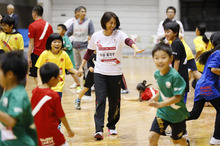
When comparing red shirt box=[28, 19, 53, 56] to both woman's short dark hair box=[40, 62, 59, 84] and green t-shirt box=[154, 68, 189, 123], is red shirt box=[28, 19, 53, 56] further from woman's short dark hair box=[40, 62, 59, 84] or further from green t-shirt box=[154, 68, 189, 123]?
green t-shirt box=[154, 68, 189, 123]

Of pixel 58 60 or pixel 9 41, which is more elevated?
pixel 9 41

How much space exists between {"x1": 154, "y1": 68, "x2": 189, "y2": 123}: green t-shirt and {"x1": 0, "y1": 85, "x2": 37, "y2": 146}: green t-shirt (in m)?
1.47

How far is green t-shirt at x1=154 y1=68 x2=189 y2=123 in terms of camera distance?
3535 millimetres

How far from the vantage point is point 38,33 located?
21.3 ft

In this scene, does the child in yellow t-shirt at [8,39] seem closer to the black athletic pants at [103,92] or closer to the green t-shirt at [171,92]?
the black athletic pants at [103,92]

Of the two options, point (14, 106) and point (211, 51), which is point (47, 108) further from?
point (211, 51)

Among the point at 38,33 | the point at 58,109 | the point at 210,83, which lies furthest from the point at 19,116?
the point at 38,33

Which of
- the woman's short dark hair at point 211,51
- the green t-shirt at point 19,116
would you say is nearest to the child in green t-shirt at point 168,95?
the woman's short dark hair at point 211,51

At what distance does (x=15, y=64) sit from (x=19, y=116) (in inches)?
14.5

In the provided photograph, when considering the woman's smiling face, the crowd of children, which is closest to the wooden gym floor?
the crowd of children

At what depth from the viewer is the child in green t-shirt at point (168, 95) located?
3.53m

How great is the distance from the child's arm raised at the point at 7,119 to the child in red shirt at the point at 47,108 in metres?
0.82

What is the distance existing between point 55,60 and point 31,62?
1819 millimetres

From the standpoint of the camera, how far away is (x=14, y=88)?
2557mm
